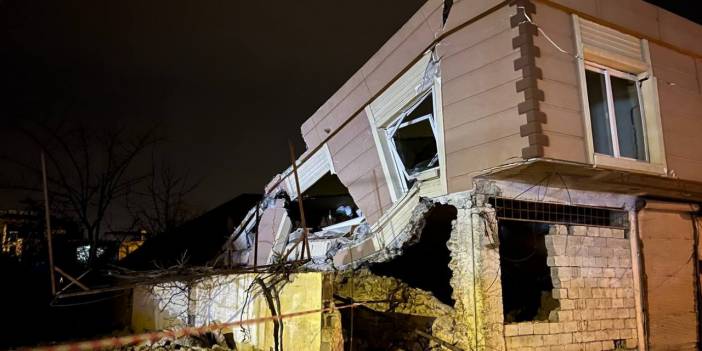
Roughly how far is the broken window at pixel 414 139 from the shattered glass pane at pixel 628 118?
3195 millimetres

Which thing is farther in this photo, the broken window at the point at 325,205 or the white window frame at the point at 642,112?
the broken window at the point at 325,205

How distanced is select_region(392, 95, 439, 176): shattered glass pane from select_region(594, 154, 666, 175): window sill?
2.75 m

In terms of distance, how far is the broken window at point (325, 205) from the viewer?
13.5 meters

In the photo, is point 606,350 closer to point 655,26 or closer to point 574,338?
point 574,338

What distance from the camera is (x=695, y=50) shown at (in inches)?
386

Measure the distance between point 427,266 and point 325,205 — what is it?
4.34m

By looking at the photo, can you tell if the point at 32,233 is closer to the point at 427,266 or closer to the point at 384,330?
the point at 427,266

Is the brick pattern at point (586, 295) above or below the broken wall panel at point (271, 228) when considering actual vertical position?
below

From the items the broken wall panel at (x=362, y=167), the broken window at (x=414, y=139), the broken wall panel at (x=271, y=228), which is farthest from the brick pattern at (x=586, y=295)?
the broken wall panel at (x=271, y=228)

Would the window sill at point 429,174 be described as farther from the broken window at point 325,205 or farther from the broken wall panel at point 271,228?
the broken wall panel at point 271,228

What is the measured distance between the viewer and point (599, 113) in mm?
8594

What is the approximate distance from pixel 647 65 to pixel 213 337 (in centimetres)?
912

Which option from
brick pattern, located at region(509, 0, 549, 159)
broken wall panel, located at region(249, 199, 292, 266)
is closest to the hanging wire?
brick pattern, located at region(509, 0, 549, 159)

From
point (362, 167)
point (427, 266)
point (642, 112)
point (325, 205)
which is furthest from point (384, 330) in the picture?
point (325, 205)
